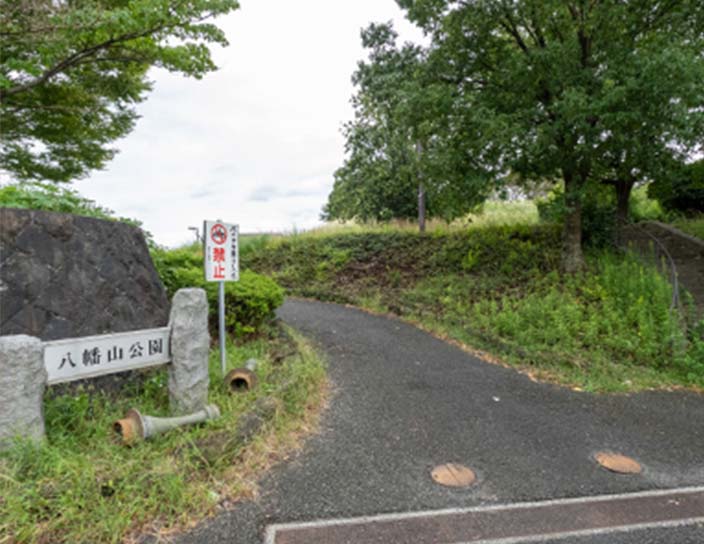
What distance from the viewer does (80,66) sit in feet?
29.7

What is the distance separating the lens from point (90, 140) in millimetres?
11336

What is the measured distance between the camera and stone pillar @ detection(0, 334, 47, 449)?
2.29 m

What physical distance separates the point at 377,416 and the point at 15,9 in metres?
8.36

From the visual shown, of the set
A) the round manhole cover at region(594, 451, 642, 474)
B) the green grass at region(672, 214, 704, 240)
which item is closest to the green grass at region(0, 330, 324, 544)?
the round manhole cover at region(594, 451, 642, 474)

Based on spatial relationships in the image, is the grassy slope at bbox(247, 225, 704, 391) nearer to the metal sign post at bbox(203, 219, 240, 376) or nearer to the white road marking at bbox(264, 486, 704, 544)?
the white road marking at bbox(264, 486, 704, 544)

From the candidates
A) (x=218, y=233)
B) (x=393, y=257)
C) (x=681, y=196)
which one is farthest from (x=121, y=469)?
(x=681, y=196)

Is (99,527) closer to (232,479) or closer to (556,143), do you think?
(232,479)

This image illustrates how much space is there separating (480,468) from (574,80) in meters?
6.34

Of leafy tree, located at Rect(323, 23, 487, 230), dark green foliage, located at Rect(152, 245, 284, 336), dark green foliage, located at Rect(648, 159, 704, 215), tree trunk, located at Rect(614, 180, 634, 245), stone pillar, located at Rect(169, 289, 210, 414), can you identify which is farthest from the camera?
dark green foliage, located at Rect(648, 159, 704, 215)

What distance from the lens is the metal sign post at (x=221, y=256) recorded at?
12.3ft

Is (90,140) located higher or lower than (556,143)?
higher

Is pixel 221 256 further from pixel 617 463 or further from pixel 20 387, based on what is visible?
pixel 617 463

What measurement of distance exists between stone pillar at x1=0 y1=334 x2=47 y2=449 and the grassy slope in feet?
15.7

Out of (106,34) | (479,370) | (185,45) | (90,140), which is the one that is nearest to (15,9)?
(106,34)
